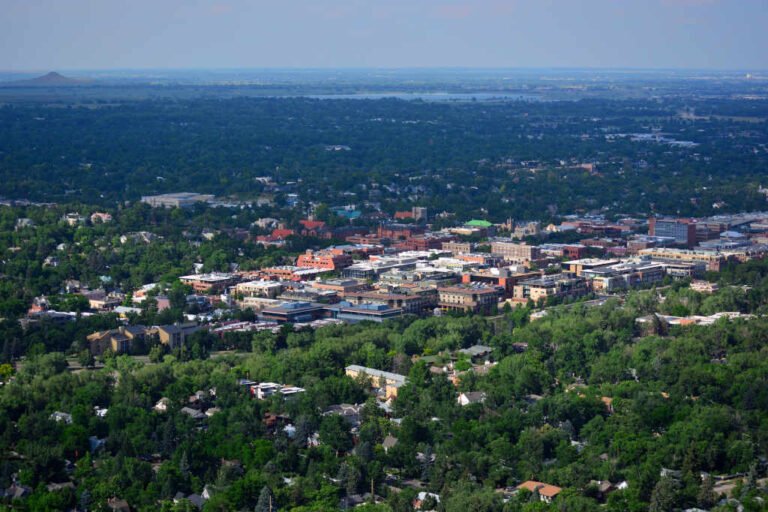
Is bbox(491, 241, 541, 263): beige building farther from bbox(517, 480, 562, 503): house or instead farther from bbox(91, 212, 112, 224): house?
bbox(517, 480, 562, 503): house

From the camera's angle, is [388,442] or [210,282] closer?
[388,442]

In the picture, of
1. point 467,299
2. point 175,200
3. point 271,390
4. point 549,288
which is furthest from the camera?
point 175,200

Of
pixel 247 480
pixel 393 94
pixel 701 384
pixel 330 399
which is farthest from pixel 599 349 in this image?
pixel 393 94

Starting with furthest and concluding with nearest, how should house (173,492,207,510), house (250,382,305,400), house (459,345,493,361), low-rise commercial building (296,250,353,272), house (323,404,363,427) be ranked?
low-rise commercial building (296,250,353,272) → house (459,345,493,361) → house (250,382,305,400) → house (323,404,363,427) → house (173,492,207,510)

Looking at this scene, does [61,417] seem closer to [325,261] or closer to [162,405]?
[162,405]

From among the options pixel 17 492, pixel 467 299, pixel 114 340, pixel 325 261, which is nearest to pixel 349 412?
pixel 17 492

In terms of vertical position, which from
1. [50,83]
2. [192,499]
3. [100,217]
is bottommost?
[50,83]

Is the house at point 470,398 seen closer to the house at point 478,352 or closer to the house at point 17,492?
the house at point 478,352

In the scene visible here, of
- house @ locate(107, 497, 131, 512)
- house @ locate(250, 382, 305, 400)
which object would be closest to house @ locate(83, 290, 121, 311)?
house @ locate(250, 382, 305, 400)
